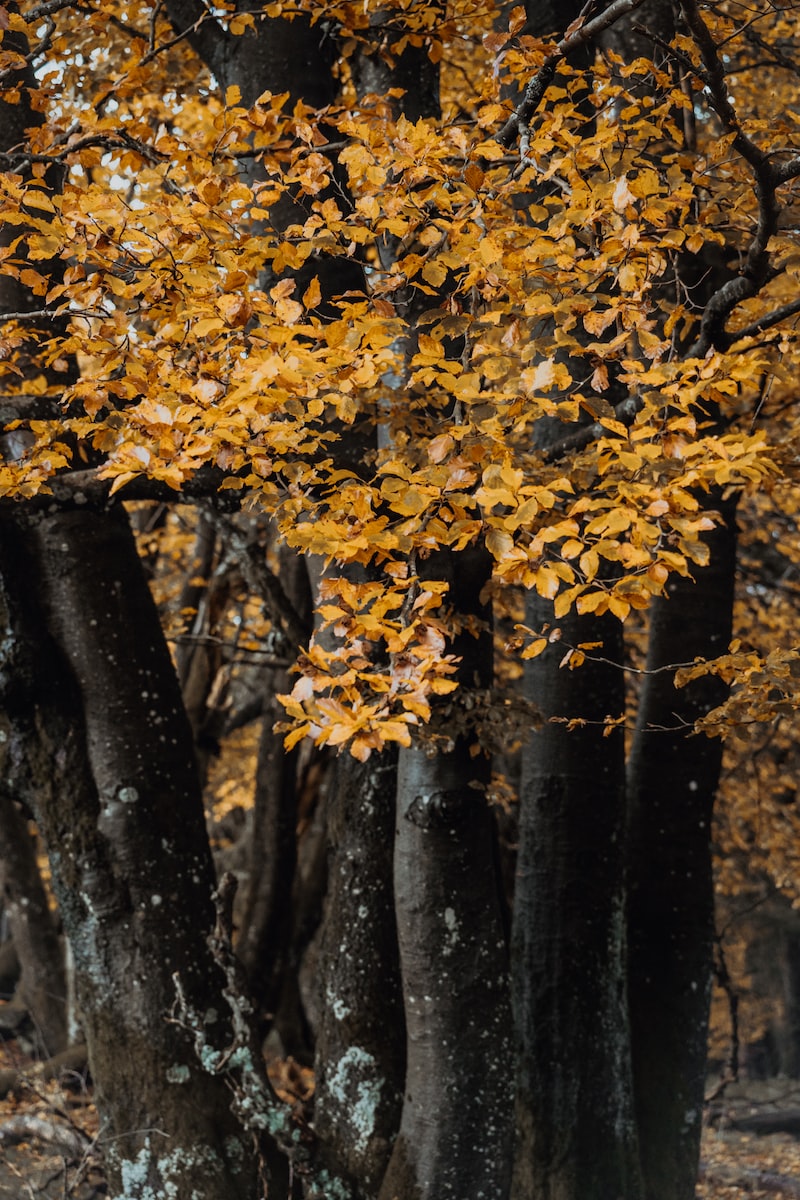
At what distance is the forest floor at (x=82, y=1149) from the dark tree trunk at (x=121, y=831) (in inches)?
15.4

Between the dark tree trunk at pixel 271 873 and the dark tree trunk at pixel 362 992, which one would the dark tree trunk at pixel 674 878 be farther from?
the dark tree trunk at pixel 271 873

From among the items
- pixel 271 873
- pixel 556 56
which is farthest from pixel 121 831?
pixel 271 873

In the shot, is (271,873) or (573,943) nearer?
(573,943)

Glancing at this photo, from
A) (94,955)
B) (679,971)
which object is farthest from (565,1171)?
(94,955)

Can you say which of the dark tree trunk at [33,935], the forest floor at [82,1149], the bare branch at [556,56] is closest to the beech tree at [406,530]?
the bare branch at [556,56]

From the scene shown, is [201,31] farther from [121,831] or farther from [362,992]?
[362,992]

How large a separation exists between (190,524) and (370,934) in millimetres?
7097

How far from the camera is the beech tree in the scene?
2.88 metres

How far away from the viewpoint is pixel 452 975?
4.49 m

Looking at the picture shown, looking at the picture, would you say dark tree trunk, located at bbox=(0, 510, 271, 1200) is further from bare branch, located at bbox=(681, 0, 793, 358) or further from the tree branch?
bare branch, located at bbox=(681, 0, 793, 358)

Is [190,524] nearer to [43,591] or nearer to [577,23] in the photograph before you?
[43,591]

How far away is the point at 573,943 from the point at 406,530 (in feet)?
10.8

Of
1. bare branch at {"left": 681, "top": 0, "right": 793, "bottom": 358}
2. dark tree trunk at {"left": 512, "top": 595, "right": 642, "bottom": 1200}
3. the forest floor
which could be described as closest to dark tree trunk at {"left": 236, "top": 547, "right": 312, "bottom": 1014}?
the forest floor

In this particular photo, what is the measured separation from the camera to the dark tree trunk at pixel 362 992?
190 inches
